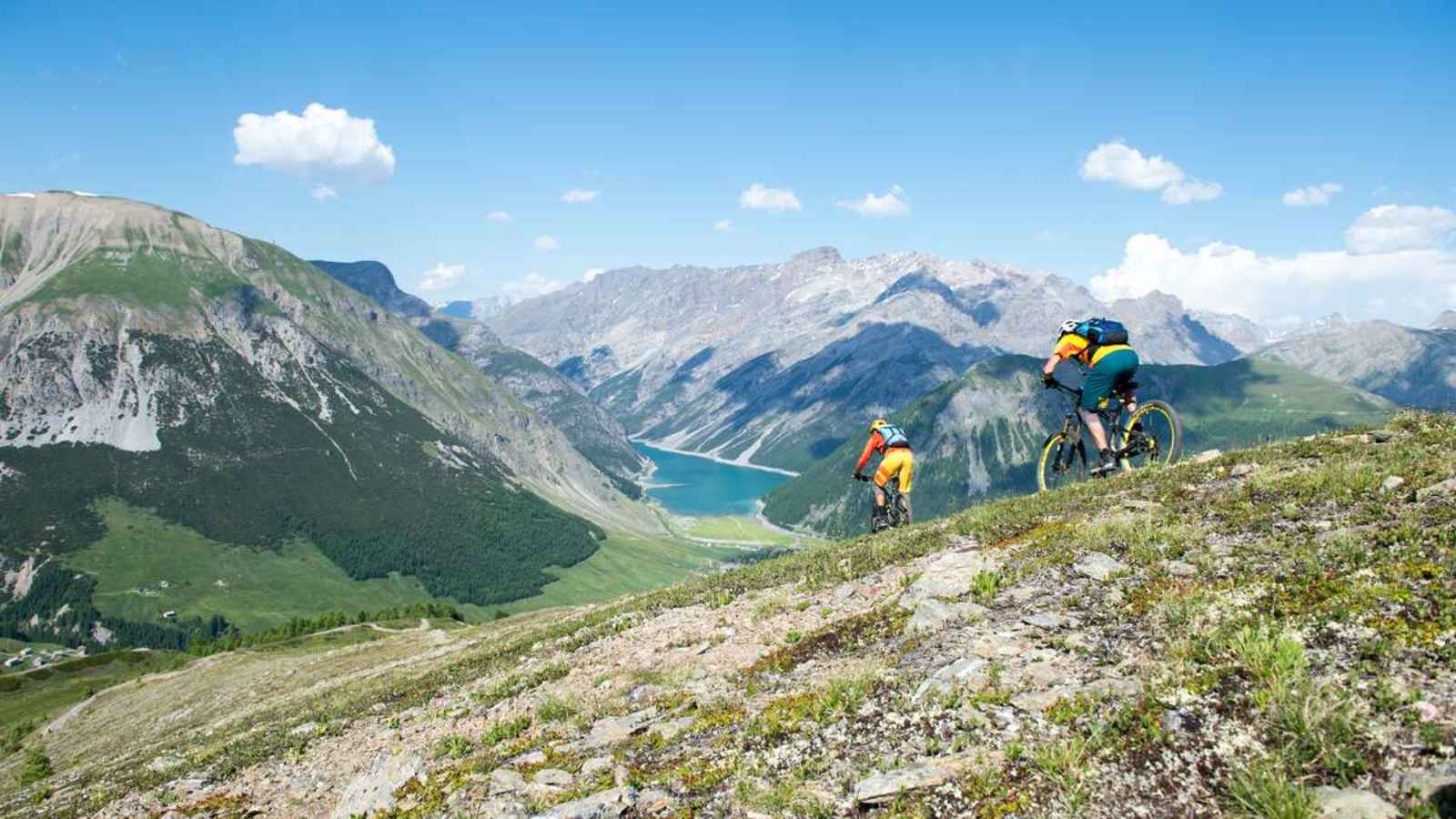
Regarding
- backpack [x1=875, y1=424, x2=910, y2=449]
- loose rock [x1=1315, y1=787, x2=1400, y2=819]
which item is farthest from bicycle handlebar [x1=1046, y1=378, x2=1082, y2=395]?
loose rock [x1=1315, y1=787, x2=1400, y2=819]

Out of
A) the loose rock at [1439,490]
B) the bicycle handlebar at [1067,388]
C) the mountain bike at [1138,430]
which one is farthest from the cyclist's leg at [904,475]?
the loose rock at [1439,490]

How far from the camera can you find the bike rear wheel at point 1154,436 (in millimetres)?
20844

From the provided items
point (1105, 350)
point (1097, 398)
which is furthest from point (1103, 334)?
point (1097, 398)

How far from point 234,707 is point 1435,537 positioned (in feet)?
155

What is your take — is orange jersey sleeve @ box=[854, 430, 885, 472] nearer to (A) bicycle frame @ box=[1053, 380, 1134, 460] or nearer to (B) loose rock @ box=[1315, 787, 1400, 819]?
(A) bicycle frame @ box=[1053, 380, 1134, 460]

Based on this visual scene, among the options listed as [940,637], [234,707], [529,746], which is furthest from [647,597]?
[234,707]

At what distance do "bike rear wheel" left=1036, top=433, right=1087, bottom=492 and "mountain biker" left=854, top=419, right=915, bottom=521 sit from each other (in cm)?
468

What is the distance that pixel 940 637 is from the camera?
40.5ft

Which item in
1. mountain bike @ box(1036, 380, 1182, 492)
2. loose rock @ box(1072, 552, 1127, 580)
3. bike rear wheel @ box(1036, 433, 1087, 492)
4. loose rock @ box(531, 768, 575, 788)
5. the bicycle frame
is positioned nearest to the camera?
loose rock @ box(531, 768, 575, 788)

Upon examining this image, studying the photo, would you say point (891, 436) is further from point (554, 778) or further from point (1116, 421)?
point (554, 778)

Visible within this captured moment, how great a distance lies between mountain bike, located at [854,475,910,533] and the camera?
89.0 feet

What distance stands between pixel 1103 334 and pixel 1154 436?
11.9 ft

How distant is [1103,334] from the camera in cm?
2016

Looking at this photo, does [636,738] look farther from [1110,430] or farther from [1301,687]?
[1110,430]
